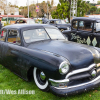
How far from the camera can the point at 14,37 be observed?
4449mm

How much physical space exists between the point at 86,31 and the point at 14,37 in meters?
3.81

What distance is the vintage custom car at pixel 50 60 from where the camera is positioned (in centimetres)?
298

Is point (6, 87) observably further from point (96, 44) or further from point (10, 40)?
point (96, 44)

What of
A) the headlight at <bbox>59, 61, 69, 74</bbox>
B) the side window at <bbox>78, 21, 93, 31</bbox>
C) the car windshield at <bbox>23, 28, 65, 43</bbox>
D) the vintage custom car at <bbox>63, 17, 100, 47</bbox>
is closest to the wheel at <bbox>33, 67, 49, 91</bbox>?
the headlight at <bbox>59, 61, 69, 74</bbox>

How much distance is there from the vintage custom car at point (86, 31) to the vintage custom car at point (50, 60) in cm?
252

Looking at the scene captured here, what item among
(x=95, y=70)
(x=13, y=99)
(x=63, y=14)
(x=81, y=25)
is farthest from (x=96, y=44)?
(x=63, y=14)

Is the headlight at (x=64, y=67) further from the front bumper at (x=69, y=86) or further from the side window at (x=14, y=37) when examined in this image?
the side window at (x=14, y=37)

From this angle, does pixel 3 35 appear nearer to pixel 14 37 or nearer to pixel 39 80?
pixel 14 37

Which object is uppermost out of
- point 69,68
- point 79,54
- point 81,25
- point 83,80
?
point 81,25

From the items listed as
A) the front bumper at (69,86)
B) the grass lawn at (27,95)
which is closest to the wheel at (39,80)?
the grass lawn at (27,95)

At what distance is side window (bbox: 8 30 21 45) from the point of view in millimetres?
4242

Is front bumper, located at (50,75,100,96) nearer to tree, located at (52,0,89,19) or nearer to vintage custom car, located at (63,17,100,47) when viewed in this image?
vintage custom car, located at (63,17,100,47)

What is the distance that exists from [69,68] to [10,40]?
7.88 feet

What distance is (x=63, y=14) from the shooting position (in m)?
27.8
